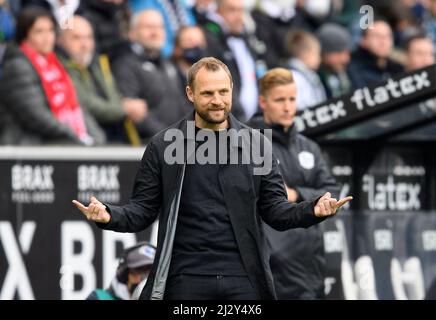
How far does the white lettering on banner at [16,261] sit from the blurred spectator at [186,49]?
279 cm

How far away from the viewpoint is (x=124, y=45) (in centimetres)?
1341

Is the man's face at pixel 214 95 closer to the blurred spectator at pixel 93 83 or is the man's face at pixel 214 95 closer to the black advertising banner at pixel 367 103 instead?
the black advertising banner at pixel 367 103

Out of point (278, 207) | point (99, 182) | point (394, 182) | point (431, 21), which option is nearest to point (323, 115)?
point (394, 182)

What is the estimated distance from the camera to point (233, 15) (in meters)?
14.5

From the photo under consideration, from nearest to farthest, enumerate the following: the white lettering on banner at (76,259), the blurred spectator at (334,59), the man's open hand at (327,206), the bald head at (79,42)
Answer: the man's open hand at (327,206)
the white lettering on banner at (76,259)
the bald head at (79,42)
the blurred spectator at (334,59)

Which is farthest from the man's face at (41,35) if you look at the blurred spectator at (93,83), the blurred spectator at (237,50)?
the blurred spectator at (237,50)

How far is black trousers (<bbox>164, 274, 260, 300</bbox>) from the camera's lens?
7.63 meters

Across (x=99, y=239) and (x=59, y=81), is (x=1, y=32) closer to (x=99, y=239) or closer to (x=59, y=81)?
(x=59, y=81)

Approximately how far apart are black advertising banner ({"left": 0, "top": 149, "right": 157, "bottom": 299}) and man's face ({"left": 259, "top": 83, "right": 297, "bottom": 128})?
240 cm

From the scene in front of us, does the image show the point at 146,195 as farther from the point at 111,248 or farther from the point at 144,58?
the point at 144,58

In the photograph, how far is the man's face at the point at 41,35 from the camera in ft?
40.3

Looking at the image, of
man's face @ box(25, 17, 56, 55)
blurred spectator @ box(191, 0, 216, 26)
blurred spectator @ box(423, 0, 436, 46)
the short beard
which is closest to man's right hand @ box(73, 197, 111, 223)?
the short beard

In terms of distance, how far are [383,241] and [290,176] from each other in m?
2.32
